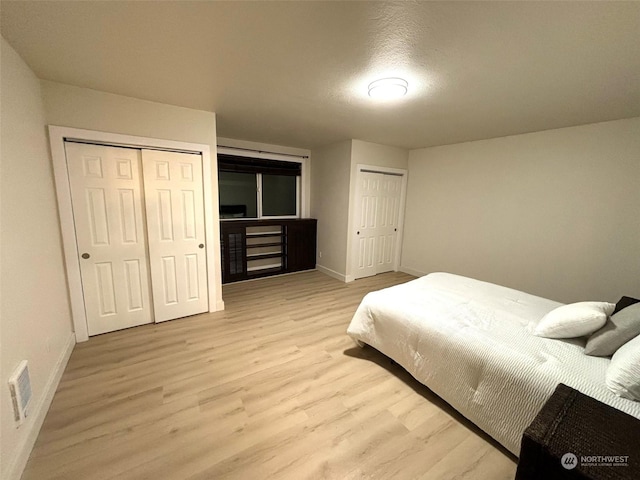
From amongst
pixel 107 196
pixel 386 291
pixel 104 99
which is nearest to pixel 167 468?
pixel 386 291

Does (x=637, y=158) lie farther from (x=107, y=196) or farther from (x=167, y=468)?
(x=107, y=196)

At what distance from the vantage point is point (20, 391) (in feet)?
4.50

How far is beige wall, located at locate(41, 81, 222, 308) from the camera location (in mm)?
2139

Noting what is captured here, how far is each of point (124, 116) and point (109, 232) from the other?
3.71ft

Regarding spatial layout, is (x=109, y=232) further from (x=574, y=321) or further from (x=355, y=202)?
(x=574, y=321)

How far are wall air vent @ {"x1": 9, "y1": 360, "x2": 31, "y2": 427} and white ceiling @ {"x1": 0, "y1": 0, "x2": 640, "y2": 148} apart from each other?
6.22 feet

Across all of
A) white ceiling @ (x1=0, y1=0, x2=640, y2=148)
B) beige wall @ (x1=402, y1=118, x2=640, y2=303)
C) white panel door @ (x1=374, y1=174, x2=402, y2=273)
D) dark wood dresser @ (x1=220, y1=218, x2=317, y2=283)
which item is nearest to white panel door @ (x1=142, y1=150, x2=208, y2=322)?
white ceiling @ (x1=0, y1=0, x2=640, y2=148)

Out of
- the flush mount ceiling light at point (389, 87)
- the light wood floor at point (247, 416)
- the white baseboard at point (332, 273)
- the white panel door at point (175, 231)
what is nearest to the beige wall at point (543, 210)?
the white baseboard at point (332, 273)

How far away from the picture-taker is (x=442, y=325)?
1809 mm

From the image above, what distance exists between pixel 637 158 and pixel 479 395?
10.2 feet

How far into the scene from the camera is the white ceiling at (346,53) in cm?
125

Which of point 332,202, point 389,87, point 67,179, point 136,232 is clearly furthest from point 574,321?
point 67,179

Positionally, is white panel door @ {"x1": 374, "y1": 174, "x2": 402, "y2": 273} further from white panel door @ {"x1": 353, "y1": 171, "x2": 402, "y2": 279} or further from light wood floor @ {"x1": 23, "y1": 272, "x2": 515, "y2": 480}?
light wood floor @ {"x1": 23, "y1": 272, "x2": 515, "y2": 480}

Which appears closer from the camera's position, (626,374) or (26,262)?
(626,374)
